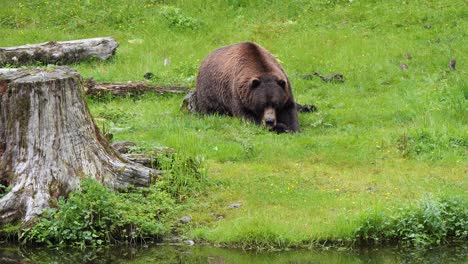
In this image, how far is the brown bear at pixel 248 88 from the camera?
15289mm

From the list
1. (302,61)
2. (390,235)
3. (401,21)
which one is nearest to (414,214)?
(390,235)

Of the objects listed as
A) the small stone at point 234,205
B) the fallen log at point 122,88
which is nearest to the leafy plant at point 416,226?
the small stone at point 234,205

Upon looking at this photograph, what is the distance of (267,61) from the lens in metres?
16.2

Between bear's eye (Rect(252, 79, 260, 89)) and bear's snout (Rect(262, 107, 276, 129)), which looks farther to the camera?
bear's eye (Rect(252, 79, 260, 89))

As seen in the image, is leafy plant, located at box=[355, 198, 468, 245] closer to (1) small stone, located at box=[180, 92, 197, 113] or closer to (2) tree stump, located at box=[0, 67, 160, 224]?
(2) tree stump, located at box=[0, 67, 160, 224]

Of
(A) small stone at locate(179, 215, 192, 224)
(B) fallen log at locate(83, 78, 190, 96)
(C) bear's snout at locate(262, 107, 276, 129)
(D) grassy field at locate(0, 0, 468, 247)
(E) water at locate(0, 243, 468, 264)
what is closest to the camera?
(E) water at locate(0, 243, 468, 264)

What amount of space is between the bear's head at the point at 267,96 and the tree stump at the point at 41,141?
4989mm

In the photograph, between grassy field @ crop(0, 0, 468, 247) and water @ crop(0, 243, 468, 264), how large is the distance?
0.29 metres

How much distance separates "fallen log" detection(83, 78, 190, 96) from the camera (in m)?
17.1

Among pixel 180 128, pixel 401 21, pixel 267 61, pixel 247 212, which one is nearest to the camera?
pixel 247 212

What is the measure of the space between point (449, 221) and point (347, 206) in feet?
4.12

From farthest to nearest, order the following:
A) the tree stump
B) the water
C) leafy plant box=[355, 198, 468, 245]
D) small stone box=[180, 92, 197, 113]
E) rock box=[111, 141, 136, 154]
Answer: small stone box=[180, 92, 197, 113], rock box=[111, 141, 136, 154], the tree stump, leafy plant box=[355, 198, 468, 245], the water

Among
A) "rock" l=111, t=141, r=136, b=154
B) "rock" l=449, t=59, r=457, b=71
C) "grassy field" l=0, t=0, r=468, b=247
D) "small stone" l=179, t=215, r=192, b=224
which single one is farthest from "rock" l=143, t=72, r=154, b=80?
"small stone" l=179, t=215, r=192, b=224

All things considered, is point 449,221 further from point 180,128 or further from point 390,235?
point 180,128
